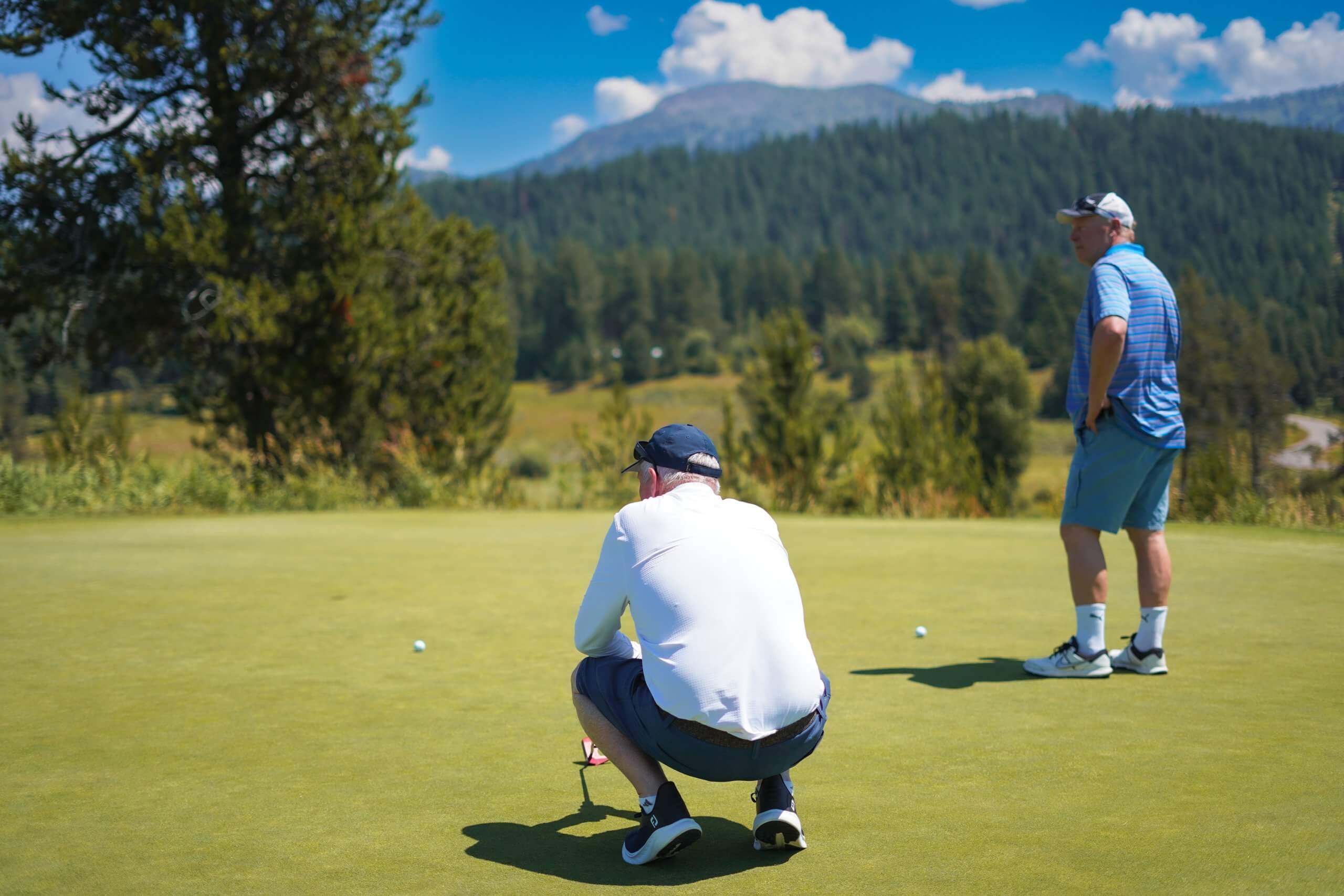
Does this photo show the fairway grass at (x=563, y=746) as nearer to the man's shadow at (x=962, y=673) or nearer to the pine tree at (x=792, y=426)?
the man's shadow at (x=962, y=673)

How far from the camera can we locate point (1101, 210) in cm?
596

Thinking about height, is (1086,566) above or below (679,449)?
below

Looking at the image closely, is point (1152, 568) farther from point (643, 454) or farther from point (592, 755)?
point (643, 454)

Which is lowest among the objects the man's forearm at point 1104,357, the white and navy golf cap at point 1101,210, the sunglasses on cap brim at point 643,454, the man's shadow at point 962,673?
the man's shadow at point 962,673

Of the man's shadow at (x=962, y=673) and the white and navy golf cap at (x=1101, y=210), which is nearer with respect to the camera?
the man's shadow at (x=962, y=673)

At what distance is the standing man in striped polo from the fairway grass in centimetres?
26

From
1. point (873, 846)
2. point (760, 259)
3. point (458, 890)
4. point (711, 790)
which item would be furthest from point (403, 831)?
point (760, 259)

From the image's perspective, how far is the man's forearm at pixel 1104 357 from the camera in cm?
558

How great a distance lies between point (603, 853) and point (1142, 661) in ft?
11.2

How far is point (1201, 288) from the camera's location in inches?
3206

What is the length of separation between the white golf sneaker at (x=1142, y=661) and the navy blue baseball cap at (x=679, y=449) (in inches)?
125

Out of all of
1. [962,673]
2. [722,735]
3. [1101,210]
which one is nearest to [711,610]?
[722,735]

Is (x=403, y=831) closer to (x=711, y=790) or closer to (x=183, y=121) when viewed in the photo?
(x=711, y=790)

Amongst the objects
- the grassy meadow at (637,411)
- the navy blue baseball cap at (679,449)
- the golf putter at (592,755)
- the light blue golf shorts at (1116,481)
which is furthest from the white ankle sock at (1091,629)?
the grassy meadow at (637,411)
